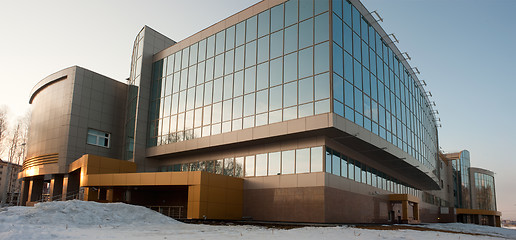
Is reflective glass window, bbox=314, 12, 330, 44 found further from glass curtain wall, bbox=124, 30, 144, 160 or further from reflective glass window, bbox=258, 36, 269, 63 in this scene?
glass curtain wall, bbox=124, 30, 144, 160

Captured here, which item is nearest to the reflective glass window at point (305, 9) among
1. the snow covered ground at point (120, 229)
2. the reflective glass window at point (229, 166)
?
the reflective glass window at point (229, 166)

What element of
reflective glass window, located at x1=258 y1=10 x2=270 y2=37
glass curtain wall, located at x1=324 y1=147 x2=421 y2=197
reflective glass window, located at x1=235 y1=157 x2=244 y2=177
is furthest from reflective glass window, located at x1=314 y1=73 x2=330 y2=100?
reflective glass window, located at x1=235 y1=157 x2=244 y2=177

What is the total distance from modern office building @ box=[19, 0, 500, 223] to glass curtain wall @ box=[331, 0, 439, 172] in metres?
0.19

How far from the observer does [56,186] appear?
44.5 m

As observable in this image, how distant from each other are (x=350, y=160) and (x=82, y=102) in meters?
30.9

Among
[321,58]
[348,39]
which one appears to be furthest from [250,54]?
[348,39]

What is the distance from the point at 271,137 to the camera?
107 ft

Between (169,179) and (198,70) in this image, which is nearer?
(169,179)

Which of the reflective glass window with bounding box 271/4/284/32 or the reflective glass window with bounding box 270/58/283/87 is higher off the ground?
the reflective glass window with bounding box 271/4/284/32

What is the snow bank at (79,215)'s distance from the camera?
18.4 metres

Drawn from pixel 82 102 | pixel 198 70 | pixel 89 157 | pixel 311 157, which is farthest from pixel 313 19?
pixel 82 102

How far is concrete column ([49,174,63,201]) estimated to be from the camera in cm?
4416

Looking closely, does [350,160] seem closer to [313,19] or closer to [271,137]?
[271,137]

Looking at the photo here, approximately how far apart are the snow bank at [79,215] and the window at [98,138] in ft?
80.2
